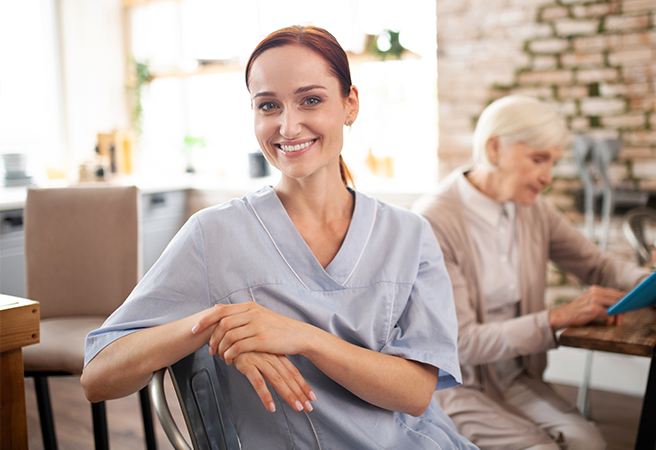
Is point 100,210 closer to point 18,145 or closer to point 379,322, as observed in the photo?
point 379,322

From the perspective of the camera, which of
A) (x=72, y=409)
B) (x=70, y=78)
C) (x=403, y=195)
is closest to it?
(x=72, y=409)

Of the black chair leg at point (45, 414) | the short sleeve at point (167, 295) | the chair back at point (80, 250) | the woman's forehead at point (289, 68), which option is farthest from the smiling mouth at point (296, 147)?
the black chair leg at point (45, 414)

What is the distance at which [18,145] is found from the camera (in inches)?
159

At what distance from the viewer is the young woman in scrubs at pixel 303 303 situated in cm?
89

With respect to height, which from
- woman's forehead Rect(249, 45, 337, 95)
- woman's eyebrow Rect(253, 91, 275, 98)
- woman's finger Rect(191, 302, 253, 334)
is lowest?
woman's finger Rect(191, 302, 253, 334)

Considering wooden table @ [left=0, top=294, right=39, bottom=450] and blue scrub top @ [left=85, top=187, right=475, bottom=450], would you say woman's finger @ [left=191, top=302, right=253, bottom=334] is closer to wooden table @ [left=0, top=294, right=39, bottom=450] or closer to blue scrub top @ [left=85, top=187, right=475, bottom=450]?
blue scrub top @ [left=85, top=187, right=475, bottom=450]

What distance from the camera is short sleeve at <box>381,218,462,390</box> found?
3.26 ft

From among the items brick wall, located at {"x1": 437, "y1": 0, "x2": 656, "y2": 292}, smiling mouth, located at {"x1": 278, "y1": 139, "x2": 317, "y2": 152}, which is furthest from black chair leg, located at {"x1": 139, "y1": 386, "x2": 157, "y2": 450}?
brick wall, located at {"x1": 437, "y1": 0, "x2": 656, "y2": 292}

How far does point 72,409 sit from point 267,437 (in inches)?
76.2

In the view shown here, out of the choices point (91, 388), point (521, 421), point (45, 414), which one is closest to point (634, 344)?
point (521, 421)

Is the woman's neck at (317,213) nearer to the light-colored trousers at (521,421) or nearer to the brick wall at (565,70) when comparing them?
the light-colored trousers at (521,421)

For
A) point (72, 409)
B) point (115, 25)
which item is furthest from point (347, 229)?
point (115, 25)

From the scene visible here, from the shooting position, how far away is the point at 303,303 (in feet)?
3.19

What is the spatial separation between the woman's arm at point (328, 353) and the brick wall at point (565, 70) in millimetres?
2571
